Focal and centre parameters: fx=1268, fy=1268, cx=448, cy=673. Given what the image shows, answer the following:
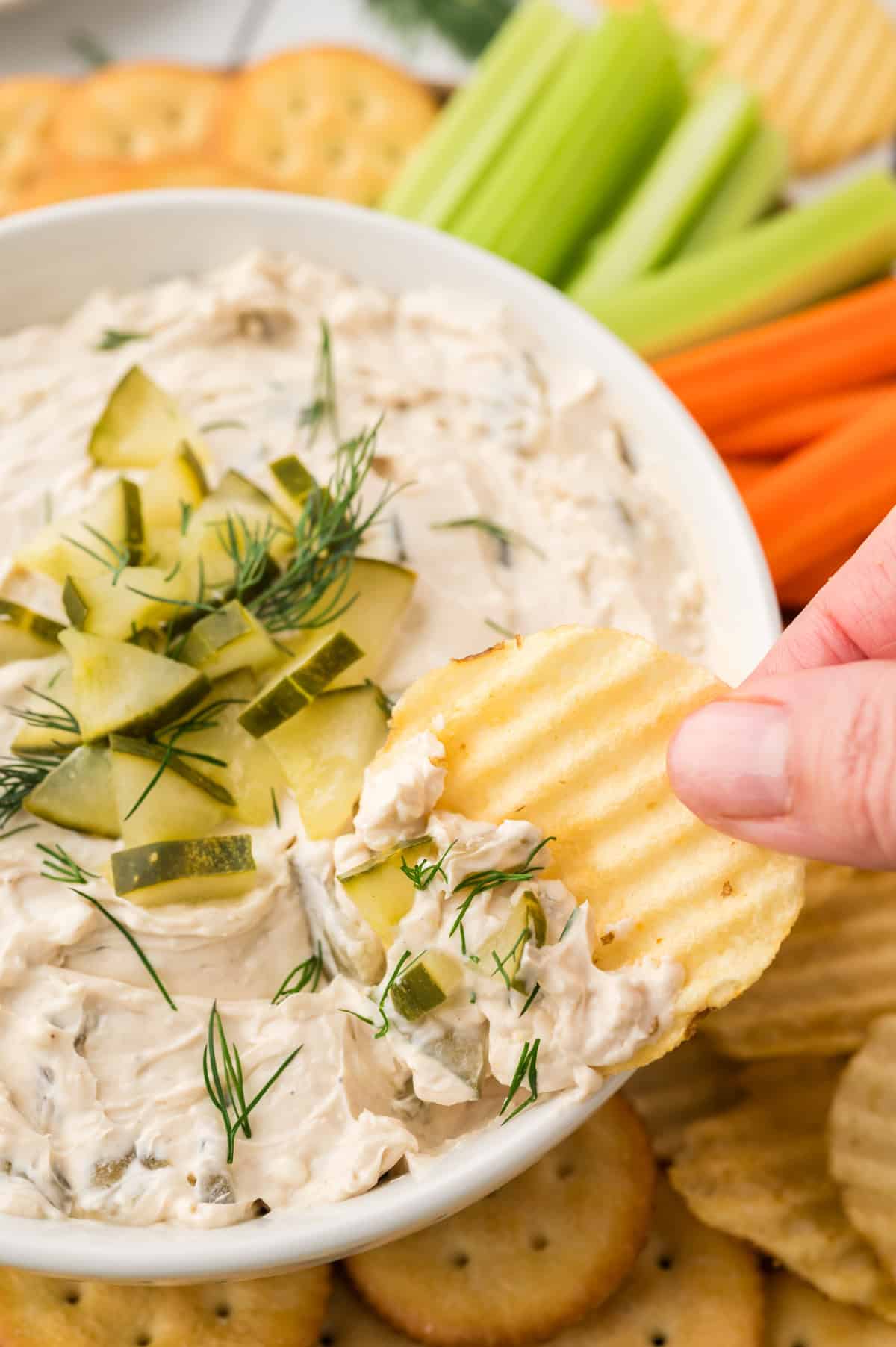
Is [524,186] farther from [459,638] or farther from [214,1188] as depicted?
[214,1188]

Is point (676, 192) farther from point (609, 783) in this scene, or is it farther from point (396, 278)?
point (609, 783)

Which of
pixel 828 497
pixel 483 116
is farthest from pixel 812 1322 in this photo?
pixel 483 116

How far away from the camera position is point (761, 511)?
2.33m

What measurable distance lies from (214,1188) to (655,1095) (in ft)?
3.23

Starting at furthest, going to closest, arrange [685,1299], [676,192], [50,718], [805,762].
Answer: [676,192] < [685,1299] < [50,718] < [805,762]

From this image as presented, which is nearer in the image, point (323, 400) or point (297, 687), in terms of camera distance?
point (297, 687)

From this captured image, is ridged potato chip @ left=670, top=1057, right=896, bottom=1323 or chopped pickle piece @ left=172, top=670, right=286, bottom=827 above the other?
chopped pickle piece @ left=172, top=670, right=286, bottom=827

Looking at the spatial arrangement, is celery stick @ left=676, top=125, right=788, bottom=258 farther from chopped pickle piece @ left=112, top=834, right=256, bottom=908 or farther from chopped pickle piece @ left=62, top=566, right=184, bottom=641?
chopped pickle piece @ left=112, top=834, right=256, bottom=908

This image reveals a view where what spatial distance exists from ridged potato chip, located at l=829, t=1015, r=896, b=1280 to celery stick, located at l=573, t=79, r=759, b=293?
5.11 feet

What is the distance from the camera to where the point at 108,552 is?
1.81 metres

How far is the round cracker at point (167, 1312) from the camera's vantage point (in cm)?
190

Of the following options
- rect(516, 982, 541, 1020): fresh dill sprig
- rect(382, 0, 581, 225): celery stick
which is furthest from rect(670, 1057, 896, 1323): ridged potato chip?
rect(382, 0, 581, 225): celery stick

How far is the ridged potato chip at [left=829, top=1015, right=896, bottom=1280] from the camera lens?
6.42ft

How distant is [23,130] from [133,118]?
25cm
